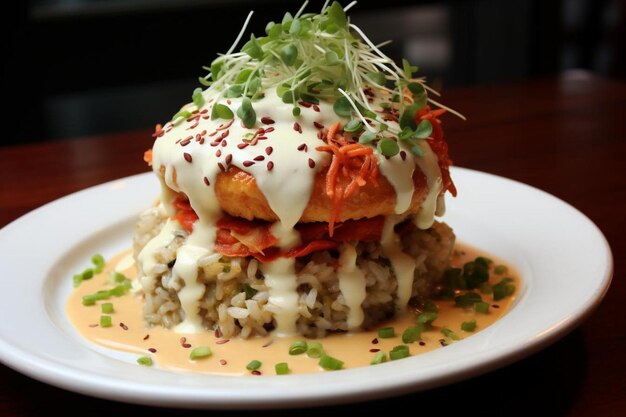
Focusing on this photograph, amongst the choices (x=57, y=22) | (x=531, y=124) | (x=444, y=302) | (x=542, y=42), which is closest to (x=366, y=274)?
(x=444, y=302)

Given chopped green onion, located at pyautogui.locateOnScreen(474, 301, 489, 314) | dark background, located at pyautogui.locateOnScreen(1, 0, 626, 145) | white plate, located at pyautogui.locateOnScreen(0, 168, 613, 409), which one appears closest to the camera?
white plate, located at pyautogui.locateOnScreen(0, 168, 613, 409)

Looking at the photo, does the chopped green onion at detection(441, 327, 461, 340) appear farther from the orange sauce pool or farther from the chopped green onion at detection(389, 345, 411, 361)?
the chopped green onion at detection(389, 345, 411, 361)

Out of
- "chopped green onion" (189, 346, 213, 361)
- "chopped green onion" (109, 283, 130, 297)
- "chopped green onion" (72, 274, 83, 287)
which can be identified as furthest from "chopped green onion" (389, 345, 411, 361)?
"chopped green onion" (72, 274, 83, 287)

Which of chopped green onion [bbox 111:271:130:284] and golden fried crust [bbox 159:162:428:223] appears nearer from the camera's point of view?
golden fried crust [bbox 159:162:428:223]

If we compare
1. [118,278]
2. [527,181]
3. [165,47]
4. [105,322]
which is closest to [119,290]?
[118,278]

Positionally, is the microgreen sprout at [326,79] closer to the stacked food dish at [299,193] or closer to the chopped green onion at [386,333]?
the stacked food dish at [299,193]

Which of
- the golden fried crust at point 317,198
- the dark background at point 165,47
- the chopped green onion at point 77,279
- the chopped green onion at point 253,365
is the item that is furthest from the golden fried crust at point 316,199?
the dark background at point 165,47
